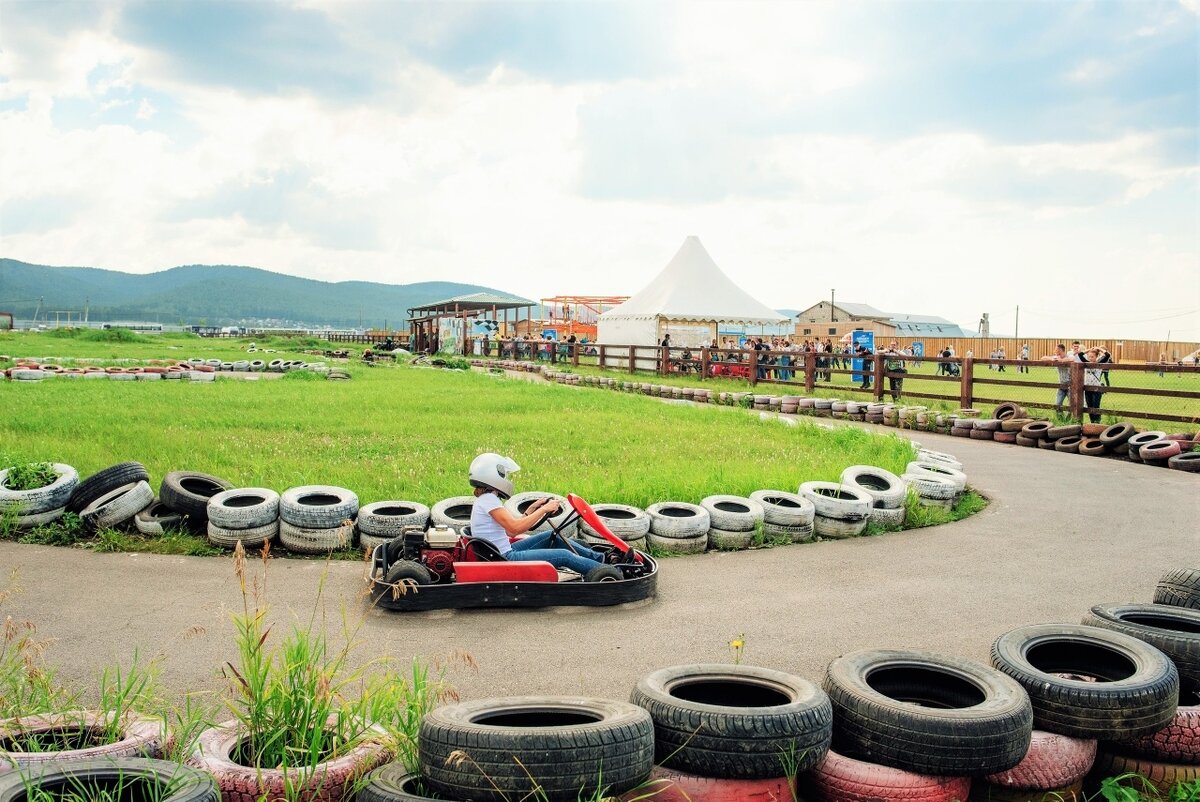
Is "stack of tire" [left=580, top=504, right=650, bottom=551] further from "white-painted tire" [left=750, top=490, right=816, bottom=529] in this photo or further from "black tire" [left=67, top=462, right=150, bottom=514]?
"black tire" [left=67, top=462, right=150, bottom=514]

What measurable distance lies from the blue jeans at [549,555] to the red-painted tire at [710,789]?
2.66m

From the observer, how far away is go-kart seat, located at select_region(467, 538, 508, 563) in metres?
5.67

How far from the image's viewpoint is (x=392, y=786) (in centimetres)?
286

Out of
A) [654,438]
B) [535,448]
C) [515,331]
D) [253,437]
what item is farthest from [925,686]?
[515,331]

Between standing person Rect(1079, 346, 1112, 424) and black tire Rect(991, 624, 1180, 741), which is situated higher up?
standing person Rect(1079, 346, 1112, 424)

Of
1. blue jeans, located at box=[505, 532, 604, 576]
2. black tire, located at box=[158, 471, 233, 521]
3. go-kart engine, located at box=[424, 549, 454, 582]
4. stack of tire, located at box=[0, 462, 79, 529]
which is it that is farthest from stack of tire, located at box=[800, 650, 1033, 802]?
stack of tire, located at box=[0, 462, 79, 529]

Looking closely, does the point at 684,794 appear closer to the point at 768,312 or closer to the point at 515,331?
the point at 768,312

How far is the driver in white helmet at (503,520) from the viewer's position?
557 cm

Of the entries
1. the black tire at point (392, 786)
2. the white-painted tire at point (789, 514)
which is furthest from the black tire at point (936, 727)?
the white-painted tire at point (789, 514)

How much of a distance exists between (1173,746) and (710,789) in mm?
1985

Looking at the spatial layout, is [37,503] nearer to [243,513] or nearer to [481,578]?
[243,513]

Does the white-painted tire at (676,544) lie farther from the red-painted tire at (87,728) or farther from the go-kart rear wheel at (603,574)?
the red-painted tire at (87,728)

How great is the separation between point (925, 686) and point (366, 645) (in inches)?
113

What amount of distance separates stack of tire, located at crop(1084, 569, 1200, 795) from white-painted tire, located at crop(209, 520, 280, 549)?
540 centimetres
